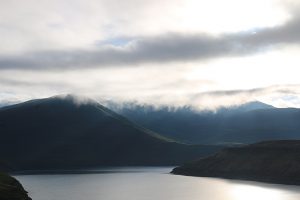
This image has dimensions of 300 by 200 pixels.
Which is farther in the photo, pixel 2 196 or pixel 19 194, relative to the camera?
pixel 19 194
